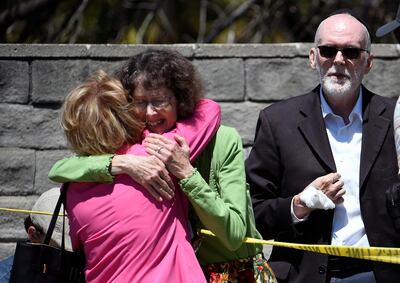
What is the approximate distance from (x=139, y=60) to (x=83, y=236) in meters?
0.84

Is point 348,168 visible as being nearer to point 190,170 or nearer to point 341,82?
point 341,82

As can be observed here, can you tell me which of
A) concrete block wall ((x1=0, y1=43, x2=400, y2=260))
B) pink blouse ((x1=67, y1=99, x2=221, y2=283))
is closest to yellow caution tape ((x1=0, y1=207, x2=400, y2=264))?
pink blouse ((x1=67, y1=99, x2=221, y2=283))

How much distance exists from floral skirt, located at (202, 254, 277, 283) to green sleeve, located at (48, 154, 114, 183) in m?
0.62

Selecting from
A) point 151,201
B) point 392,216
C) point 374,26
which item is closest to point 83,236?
point 151,201

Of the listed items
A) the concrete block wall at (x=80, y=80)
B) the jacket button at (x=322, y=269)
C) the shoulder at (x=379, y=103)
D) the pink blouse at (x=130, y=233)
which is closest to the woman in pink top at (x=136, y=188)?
the pink blouse at (x=130, y=233)

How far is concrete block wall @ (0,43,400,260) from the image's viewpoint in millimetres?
5754

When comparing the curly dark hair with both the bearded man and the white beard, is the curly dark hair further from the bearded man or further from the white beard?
the white beard

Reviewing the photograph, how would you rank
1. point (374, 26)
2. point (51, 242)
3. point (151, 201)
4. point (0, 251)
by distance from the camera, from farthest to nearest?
point (374, 26) → point (0, 251) → point (51, 242) → point (151, 201)

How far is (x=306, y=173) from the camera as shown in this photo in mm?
4570

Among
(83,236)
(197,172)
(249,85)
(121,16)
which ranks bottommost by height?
(83,236)

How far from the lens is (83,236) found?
407 centimetres

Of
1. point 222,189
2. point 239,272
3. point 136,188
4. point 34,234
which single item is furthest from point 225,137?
point 34,234

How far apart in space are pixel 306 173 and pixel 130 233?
1038 mm

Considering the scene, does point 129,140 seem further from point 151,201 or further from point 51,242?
point 51,242
